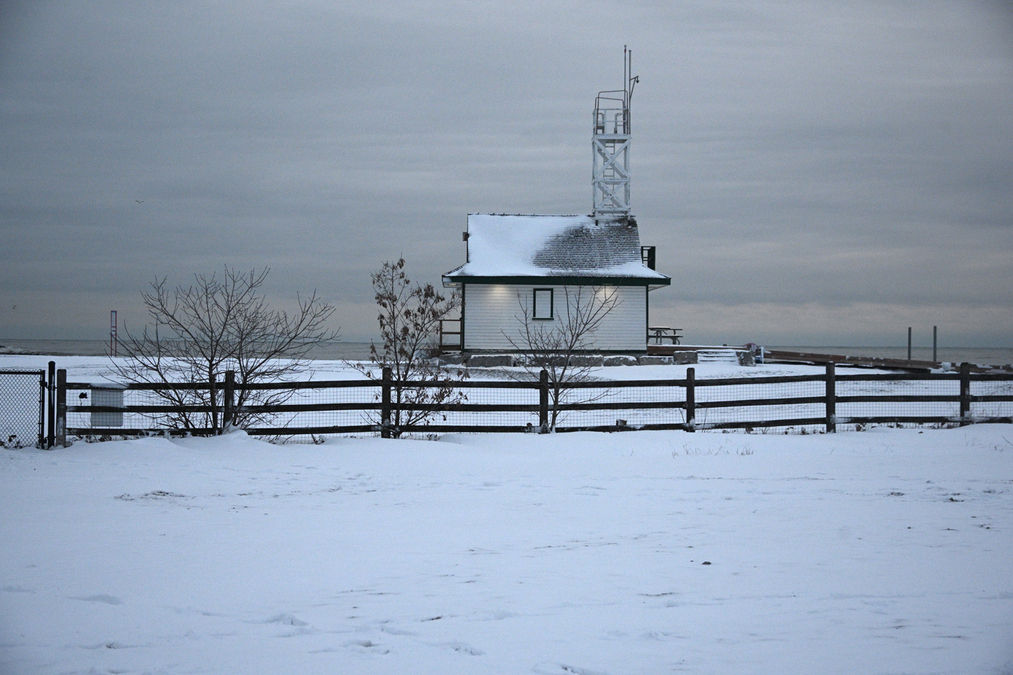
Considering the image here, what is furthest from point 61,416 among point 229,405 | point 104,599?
point 104,599

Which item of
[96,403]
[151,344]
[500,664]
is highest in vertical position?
[151,344]

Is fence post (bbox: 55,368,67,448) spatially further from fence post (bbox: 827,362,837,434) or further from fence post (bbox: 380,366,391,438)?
fence post (bbox: 827,362,837,434)

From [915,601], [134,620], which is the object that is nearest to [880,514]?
[915,601]

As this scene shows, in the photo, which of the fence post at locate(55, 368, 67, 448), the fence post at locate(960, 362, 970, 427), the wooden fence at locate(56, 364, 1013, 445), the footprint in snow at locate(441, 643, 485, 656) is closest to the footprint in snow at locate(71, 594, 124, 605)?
the footprint in snow at locate(441, 643, 485, 656)

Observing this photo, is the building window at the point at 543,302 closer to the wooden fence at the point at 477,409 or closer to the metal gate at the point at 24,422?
the wooden fence at the point at 477,409

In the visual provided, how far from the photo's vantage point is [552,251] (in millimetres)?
33969

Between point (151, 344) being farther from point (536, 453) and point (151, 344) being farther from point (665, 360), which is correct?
point (665, 360)

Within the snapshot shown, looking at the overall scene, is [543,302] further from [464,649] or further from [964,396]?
[464,649]

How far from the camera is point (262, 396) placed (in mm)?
14195

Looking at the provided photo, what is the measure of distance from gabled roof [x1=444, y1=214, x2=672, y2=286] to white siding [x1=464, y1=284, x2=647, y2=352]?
57 centimetres

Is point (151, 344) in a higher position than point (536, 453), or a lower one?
higher

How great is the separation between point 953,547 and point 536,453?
6.79m

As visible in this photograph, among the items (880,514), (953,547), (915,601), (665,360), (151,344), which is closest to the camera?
(915,601)

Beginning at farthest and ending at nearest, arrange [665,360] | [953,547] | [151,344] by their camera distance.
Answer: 1. [665,360]
2. [151,344]
3. [953,547]
